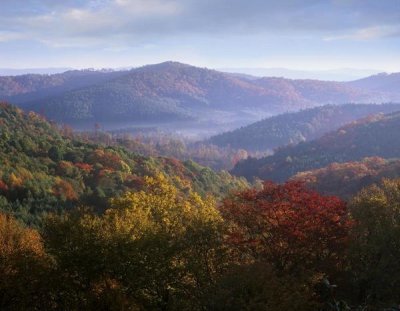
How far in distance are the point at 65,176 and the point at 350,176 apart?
79.6 metres

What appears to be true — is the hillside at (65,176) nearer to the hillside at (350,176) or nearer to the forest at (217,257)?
the hillside at (350,176)

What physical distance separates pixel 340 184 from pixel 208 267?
102m

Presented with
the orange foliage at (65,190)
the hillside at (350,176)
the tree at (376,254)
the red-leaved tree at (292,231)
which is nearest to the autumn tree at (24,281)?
the red-leaved tree at (292,231)

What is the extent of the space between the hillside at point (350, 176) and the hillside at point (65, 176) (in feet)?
98.0

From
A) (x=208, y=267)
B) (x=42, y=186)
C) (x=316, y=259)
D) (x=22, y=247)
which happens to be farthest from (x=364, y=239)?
(x=42, y=186)

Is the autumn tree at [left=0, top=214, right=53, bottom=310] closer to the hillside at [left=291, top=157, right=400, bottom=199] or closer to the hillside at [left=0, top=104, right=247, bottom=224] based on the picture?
the hillside at [left=0, top=104, right=247, bottom=224]

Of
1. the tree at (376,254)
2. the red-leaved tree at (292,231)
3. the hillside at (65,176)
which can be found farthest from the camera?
the hillside at (65,176)

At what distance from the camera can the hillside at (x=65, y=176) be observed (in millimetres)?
80812

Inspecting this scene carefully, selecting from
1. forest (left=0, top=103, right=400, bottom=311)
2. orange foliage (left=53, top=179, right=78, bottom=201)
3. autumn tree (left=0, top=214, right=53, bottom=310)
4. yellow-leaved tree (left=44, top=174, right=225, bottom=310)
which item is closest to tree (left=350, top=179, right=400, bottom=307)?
forest (left=0, top=103, right=400, bottom=311)

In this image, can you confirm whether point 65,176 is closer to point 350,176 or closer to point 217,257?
point 217,257

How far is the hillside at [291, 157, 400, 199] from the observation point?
11300 cm

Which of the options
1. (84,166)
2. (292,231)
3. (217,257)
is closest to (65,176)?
(84,166)

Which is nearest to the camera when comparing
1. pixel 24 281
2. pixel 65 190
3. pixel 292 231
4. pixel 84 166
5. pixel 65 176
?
pixel 24 281

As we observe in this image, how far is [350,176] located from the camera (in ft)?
422
